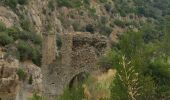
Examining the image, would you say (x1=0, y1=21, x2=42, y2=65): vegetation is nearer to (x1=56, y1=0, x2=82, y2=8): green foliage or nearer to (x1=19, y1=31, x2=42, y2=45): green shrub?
(x1=19, y1=31, x2=42, y2=45): green shrub

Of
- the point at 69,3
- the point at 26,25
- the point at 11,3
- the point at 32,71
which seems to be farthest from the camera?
the point at 69,3

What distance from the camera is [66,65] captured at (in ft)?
74.7

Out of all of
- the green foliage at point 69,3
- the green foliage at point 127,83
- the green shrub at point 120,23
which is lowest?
the green shrub at point 120,23

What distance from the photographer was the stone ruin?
2250 cm

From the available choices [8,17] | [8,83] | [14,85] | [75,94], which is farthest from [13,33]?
[75,94]

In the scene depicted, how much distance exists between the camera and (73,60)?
22.7m

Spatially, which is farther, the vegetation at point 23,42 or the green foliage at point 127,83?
the vegetation at point 23,42

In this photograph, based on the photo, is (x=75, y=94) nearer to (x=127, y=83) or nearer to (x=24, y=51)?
(x=127, y=83)

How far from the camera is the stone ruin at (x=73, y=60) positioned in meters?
22.5

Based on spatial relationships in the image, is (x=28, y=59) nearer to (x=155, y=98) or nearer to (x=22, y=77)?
(x=22, y=77)

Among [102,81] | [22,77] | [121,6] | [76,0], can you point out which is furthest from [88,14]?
[102,81]

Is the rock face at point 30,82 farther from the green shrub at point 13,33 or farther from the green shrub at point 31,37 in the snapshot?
the green shrub at point 31,37

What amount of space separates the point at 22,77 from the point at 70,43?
22.4 metres

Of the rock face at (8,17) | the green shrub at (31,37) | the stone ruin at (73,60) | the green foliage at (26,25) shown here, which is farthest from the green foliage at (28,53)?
the stone ruin at (73,60)
